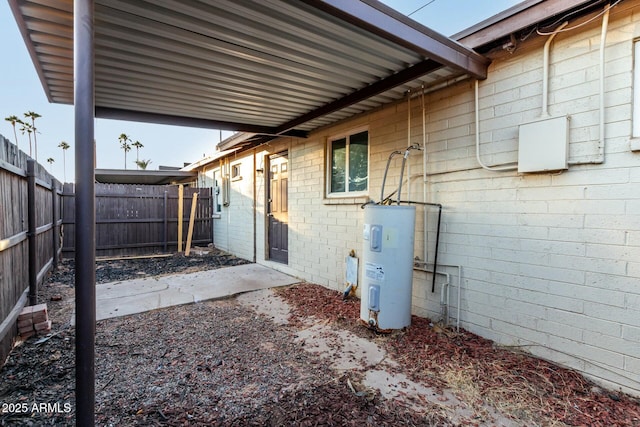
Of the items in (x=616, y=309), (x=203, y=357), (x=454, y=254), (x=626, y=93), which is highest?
(x=626, y=93)

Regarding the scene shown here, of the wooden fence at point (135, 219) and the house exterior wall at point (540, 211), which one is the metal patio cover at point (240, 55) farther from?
the wooden fence at point (135, 219)

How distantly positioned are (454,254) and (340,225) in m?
2.00

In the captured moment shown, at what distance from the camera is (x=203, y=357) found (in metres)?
2.87

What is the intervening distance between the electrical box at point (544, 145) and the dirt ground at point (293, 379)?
173 centimetres

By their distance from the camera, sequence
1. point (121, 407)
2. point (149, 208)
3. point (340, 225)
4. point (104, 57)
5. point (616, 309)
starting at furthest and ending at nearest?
point (149, 208), point (340, 225), point (104, 57), point (616, 309), point (121, 407)

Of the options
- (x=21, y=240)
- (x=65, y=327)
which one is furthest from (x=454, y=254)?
(x=21, y=240)

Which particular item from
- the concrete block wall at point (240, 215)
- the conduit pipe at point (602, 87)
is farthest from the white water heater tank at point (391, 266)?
the concrete block wall at point (240, 215)

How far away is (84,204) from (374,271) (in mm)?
2699

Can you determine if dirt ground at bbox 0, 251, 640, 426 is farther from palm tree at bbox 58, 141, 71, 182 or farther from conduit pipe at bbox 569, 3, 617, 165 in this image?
palm tree at bbox 58, 141, 71, 182

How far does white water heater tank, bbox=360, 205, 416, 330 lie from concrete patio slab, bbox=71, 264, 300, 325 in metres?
2.54

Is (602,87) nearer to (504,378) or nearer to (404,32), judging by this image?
(404,32)

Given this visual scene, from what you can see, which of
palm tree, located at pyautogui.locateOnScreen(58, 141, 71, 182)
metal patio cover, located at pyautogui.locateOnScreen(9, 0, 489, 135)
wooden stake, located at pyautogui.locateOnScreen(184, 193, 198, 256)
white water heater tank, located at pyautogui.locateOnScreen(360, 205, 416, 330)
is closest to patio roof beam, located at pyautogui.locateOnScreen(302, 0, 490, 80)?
metal patio cover, located at pyautogui.locateOnScreen(9, 0, 489, 135)

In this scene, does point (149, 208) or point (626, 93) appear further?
point (149, 208)

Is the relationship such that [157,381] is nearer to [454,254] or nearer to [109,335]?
[109,335]
